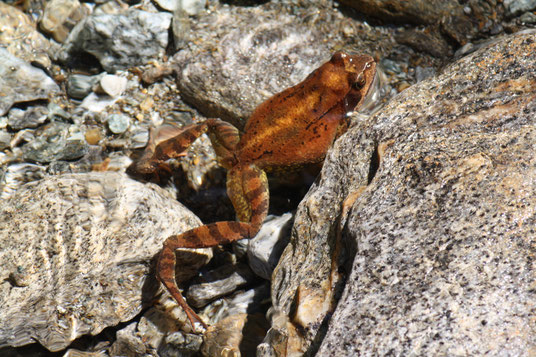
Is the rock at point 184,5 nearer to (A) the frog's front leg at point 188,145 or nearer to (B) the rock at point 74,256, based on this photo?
(A) the frog's front leg at point 188,145

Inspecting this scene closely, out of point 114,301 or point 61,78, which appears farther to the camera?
point 61,78

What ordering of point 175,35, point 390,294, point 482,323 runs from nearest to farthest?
point 482,323 < point 390,294 < point 175,35

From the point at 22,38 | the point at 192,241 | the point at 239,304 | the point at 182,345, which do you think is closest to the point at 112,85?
the point at 22,38

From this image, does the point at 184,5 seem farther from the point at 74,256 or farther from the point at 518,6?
the point at 518,6

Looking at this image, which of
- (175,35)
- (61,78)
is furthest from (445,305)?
(61,78)

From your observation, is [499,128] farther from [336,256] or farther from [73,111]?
[73,111]

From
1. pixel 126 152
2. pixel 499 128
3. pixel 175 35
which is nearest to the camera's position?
pixel 499 128

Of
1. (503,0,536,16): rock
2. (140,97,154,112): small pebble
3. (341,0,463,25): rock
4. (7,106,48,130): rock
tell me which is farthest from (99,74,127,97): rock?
(503,0,536,16): rock
